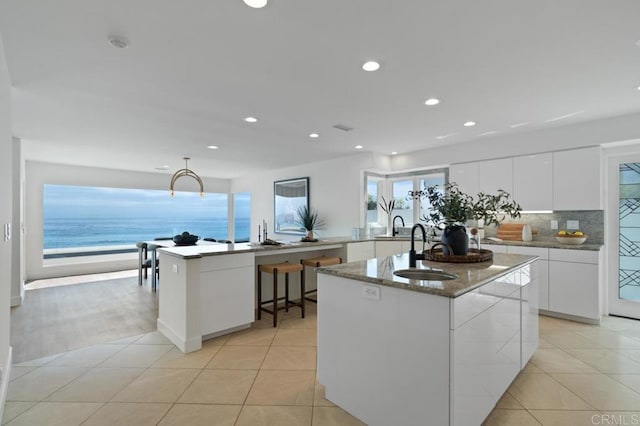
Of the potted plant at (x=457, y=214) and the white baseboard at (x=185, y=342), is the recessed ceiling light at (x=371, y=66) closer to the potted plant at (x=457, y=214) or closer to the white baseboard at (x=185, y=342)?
the potted plant at (x=457, y=214)

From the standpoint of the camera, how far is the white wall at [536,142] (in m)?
3.71

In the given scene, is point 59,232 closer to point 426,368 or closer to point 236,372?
point 236,372

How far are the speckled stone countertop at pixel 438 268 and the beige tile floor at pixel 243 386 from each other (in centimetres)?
80

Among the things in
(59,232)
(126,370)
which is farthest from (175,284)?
(59,232)

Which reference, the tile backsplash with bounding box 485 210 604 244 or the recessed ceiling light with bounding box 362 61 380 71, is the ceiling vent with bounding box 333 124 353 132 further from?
the tile backsplash with bounding box 485 210 604 244

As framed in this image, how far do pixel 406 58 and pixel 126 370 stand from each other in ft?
11.3

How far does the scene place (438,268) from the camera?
89.6 inches

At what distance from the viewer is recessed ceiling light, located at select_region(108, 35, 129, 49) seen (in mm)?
1974

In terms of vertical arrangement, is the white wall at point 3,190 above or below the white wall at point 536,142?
below

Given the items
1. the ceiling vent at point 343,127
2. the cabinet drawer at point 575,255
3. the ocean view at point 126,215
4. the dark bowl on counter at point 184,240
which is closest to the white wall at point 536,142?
the cabinet drawer at point 575,255

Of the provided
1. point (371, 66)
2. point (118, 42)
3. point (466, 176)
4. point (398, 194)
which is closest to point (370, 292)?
point (371, 66)

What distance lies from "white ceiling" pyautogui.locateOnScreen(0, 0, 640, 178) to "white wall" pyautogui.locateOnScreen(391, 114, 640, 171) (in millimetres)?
222

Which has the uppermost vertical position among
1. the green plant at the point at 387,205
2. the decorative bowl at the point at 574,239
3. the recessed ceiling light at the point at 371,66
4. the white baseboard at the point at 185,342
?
the recessed ceiling light at the point at 371,66

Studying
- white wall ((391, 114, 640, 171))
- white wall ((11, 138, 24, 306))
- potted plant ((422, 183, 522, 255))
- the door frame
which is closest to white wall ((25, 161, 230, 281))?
white wall ((11, 138, 24, 306))
